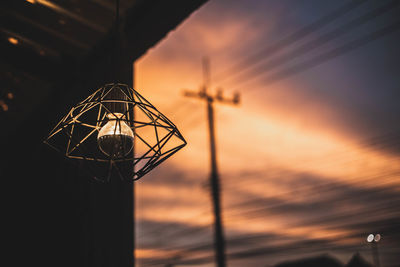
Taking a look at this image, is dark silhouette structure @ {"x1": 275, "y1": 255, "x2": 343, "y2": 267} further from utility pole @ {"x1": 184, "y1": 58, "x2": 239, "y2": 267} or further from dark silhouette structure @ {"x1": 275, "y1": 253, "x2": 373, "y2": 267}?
utility pole @ {"x1": 184, "y1": 58, "x2": 239, "y2": 267}

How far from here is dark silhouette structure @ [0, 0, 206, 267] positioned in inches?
111

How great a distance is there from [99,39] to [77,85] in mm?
419

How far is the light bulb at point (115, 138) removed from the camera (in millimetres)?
1507

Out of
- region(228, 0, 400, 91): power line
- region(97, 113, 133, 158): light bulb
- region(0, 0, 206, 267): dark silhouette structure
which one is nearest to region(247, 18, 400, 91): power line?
region(228, 0, 400, 91): power line

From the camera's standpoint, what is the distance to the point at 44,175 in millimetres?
3932

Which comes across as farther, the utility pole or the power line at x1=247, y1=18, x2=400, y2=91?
the utility pole

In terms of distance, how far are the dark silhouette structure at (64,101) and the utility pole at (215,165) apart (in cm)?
561

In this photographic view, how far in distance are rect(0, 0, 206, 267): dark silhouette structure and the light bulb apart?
855 millimetres

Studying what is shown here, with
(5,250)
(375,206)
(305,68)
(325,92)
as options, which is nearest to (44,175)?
(5,250)

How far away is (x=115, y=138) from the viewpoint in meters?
1.50

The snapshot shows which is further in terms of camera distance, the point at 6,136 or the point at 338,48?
the point at 338,48

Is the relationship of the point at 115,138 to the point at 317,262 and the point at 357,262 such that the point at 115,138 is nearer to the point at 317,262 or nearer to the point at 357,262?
the point at 317,262

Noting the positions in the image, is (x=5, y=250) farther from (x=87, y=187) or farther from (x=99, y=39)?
(x=99, y=39)

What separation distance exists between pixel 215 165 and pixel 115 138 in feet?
28.8
